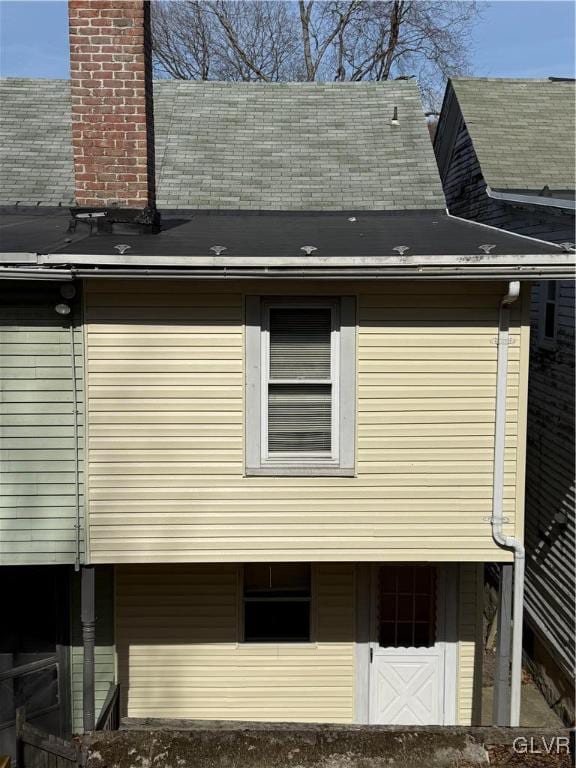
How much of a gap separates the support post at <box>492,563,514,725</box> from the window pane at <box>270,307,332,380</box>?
8.34ft

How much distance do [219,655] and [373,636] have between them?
68.4 inches

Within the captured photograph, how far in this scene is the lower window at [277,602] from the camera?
7957mm

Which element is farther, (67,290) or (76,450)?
(76,450)

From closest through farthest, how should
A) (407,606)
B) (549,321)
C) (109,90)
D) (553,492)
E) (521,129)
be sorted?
(109,90), (407,606), (553,492), (549,321), (521,129)

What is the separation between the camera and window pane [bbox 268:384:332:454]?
6.48 meters

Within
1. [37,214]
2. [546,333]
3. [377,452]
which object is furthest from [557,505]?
[37,214]

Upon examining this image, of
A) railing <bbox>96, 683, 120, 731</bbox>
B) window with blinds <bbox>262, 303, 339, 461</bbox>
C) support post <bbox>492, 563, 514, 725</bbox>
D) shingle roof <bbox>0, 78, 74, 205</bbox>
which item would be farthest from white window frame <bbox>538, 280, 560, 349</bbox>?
railing <bbox>96, 683, 120, 731</bbox>

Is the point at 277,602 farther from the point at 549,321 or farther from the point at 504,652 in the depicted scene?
the point at 549,321

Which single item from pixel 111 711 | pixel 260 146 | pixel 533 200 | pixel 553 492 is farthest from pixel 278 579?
pixel 260 146

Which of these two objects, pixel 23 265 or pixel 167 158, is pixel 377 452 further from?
pixel 167 158

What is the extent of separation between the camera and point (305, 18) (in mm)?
27109

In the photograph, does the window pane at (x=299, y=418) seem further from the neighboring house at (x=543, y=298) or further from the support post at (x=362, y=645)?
the neighboring house at (x=543, y=298)

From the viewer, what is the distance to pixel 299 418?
6.50 metres

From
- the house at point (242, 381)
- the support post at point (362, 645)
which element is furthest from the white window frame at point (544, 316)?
the support post at point (362, 645)
